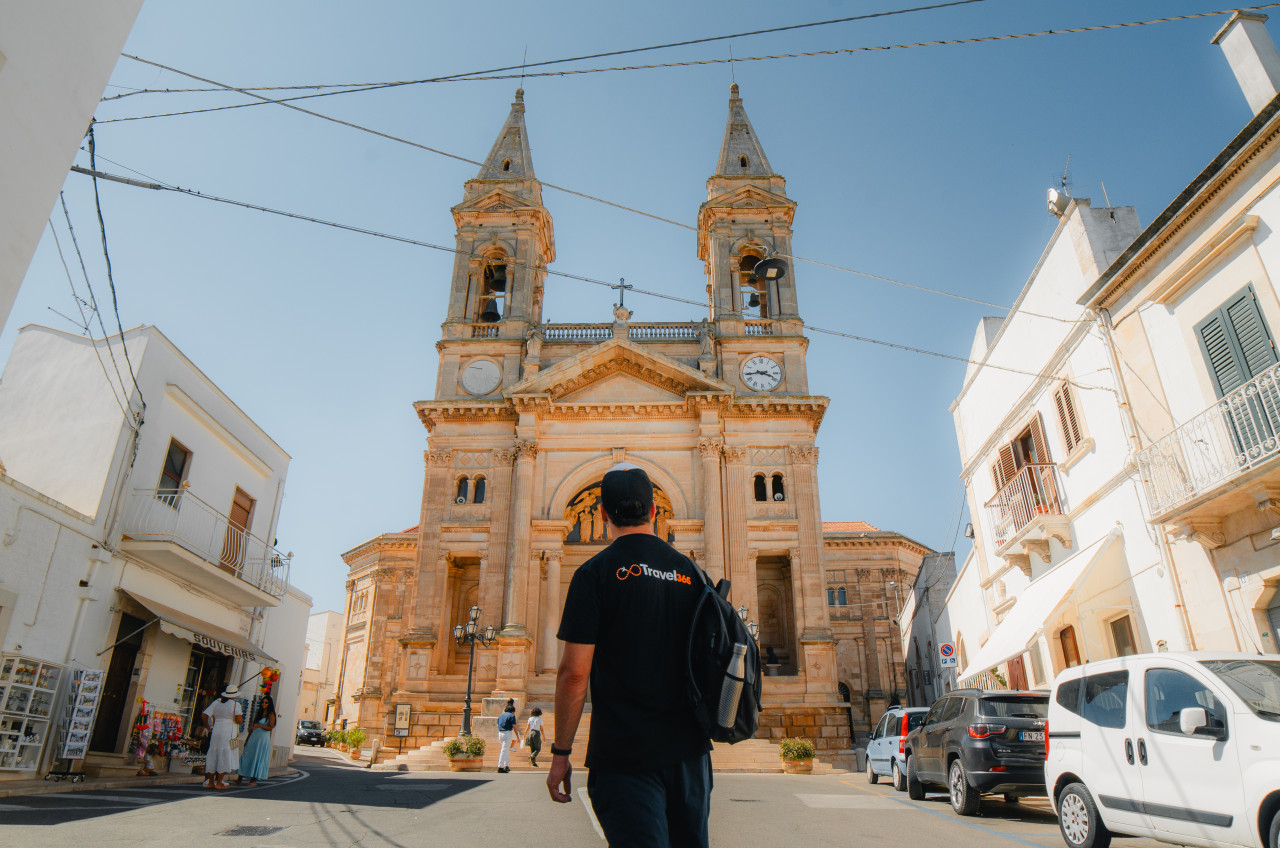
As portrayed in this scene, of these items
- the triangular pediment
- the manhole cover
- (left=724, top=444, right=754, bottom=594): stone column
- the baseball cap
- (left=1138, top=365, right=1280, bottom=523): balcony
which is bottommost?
the manhole cover

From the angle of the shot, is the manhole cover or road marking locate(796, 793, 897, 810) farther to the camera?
road marking locate(796, 793, 897, 810)

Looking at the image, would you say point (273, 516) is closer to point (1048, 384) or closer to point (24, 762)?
point (24, 762)

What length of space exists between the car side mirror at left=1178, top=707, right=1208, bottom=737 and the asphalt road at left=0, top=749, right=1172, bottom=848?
207 centimetres

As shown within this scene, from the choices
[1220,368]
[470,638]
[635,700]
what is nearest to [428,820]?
[635,700]

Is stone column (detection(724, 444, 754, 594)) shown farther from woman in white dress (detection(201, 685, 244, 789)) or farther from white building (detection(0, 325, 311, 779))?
woman in white dress (detection(201, 685, 244, 789))

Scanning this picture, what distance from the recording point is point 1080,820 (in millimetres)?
7195

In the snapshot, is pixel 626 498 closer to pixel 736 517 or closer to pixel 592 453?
pixel 736 517

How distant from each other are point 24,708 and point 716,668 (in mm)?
13261

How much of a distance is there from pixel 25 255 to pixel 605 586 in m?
5.40

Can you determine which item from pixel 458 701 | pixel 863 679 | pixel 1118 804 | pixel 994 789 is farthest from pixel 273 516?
pixel 863 679

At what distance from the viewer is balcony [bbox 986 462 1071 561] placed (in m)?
14.7

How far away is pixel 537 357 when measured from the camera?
3044 centimetres

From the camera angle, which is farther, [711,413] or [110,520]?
[711,413]

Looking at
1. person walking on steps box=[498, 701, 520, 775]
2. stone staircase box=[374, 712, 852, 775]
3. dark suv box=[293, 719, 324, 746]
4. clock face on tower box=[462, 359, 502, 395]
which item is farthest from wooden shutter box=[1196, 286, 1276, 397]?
dark suv box=[293, 719, 324, 746]
